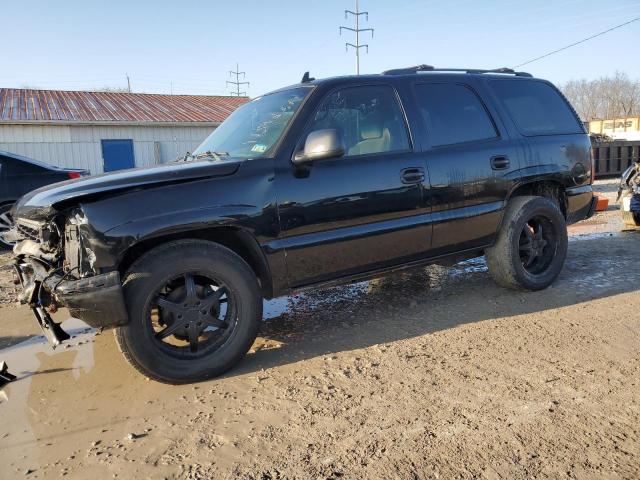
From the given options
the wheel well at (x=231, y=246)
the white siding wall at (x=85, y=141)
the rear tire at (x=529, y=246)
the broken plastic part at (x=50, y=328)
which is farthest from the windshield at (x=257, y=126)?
the white siding wall at (x=85, y=141)

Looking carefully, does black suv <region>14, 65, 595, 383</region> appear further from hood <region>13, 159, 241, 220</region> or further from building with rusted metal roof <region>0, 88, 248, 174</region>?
building with rusted metal roof <region>0, 88, 248, 174</region>

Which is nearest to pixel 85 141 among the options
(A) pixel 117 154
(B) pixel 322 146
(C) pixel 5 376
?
(A) pixel 117 154

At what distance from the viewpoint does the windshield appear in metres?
3.63

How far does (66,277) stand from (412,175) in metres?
2.55

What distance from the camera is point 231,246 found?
3.46 metres

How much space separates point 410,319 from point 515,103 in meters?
2.34

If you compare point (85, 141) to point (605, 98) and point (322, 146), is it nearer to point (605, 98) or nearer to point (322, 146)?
point (322, 146)

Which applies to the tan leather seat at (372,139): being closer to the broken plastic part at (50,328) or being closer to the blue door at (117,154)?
the broken plastic part at (50,328)

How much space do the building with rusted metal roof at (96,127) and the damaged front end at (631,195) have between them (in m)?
16.1

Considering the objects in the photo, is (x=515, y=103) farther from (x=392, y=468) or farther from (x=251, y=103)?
(x=392, y=468)

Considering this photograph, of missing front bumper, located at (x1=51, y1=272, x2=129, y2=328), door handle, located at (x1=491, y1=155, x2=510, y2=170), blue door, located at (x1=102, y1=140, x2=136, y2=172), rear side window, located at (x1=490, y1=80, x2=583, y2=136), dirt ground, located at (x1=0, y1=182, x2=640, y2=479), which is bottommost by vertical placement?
dirt ground, located at (x1=0, y1=182, x2=640, y2=479)

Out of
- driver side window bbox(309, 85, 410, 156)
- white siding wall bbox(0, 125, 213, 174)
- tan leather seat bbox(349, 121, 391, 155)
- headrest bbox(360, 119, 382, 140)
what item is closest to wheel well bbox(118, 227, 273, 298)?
driver side window bbox(309, 85, 410, 156)

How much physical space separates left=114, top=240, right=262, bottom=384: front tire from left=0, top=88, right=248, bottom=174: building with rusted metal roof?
55.5ft

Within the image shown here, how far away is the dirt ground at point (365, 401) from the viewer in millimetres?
2361
